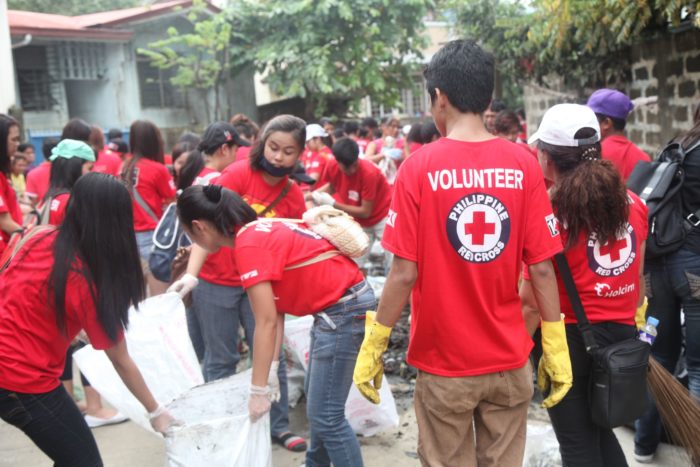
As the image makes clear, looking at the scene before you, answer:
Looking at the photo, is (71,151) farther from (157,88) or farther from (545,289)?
(157,88)

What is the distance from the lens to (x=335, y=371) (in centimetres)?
309

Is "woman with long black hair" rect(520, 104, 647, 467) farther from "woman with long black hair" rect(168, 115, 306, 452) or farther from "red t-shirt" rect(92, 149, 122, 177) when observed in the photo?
"red t-shirt" rect(92, 149, 122, 177)

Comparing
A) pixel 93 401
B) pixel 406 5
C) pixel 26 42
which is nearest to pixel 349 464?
pixel 93 401

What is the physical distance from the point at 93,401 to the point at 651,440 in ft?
11.1

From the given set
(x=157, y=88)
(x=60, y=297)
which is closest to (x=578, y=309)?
(x=60, y=297)

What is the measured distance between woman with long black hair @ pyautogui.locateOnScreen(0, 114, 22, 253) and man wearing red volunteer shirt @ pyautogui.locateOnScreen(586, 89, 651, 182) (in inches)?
131

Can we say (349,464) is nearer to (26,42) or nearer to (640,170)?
(640,170)

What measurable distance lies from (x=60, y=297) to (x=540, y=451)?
2359 millimetres

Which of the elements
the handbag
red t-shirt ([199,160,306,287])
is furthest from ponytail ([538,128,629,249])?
red t-shirt ([199,160,306,287])

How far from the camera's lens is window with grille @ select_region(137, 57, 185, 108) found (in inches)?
760

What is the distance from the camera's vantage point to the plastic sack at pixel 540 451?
349 cm

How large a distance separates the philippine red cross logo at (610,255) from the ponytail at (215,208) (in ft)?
4.59

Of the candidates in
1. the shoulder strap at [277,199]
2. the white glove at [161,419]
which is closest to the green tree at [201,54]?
the shoulder strap at [277,199]

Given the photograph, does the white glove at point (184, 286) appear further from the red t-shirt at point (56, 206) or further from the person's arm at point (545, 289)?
the person's arm at point (545, 289)
